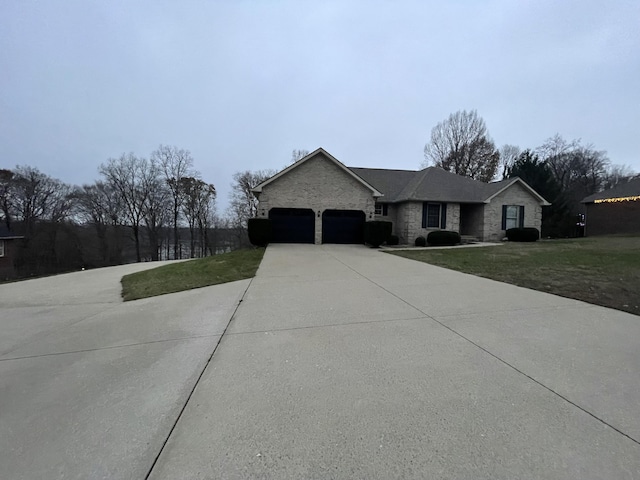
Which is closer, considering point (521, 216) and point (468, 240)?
point (468, 240)

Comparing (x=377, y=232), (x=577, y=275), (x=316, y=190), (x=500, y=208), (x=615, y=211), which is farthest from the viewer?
(x=615, y=211)

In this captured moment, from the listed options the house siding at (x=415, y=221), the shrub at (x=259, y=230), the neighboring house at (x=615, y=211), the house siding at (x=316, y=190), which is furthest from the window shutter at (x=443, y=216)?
the neighboring house at (x=615, y=211)

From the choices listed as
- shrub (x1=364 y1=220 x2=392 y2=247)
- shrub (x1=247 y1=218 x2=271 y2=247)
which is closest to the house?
shrub (x1=247 y1=218 x2=271 y2=247)

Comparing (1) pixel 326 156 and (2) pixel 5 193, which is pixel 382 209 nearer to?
(1) pixel 326 156

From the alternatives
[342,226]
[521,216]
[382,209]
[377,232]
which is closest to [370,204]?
[342,226]

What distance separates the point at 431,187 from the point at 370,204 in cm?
501

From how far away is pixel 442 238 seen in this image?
19.1 meters

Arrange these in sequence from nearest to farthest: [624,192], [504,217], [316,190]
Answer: [316,190], [504,217], [624,192]

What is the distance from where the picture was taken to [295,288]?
7043 mm

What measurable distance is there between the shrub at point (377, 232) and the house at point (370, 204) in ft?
5.67

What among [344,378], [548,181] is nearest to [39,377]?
[344,378]

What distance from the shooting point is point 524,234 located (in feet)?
66.1

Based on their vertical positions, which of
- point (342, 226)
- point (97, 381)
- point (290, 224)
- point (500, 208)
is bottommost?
point (97, 381)

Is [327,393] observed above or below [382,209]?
below
